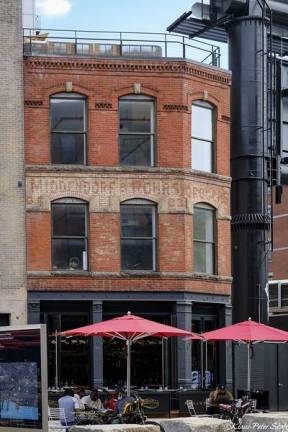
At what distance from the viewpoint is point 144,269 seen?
106 feet

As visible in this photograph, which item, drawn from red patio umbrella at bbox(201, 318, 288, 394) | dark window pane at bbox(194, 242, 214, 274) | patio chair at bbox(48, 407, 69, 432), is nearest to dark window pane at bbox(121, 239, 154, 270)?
dark window pane at bbox(194, 242, 214, 274)

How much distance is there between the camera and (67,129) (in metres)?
Result: 32.2

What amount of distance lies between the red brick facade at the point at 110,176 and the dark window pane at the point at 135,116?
342 mm

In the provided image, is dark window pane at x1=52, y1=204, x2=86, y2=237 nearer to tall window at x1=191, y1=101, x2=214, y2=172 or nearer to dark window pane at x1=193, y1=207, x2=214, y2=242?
dark window pane at x1=193, y1=207, x2=214, y2=242

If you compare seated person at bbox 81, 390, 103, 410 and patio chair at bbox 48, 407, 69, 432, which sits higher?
seated person at bbox 81, 390, 103, 410

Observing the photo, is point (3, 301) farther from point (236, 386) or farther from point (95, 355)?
point (236, 386)

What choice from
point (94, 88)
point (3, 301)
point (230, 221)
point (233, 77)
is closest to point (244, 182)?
point (230, 221)

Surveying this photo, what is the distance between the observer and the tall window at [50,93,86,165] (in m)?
32.2

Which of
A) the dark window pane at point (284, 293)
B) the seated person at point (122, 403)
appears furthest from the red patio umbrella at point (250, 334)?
the dark window pane at point (284, 293)

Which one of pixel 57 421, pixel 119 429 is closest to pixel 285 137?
pixel 57 421

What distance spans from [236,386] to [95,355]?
4587mm

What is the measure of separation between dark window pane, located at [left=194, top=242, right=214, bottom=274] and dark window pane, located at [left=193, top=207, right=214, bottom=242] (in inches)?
9.1

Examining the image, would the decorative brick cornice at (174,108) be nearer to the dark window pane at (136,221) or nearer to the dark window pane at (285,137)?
the dark window pane at (136,221)

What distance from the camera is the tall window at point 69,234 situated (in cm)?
3191
